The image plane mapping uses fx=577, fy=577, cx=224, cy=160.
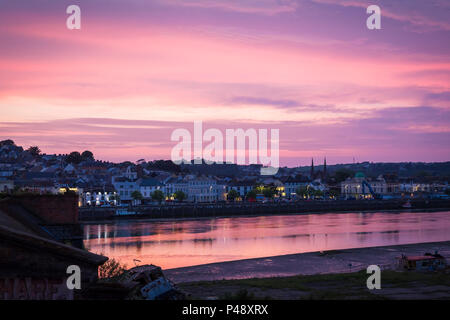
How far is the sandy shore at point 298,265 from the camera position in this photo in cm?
3454

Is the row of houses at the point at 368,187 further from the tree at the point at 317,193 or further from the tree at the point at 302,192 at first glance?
the tree at the point at 302,192

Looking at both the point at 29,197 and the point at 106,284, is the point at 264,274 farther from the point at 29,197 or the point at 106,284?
the point at 106,284

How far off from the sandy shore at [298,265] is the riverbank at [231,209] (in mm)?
53322

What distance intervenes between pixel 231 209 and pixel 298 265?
67.1 metres

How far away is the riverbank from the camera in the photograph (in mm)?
92938

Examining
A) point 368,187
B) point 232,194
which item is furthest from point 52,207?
point 368,187

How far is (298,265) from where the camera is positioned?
38.2 m

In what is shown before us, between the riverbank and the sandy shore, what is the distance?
5332cm

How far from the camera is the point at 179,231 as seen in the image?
224 feet

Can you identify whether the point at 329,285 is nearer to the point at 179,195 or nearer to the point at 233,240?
the point at 233,240

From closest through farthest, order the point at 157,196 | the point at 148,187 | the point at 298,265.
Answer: the point at 298,265 → the point at 157,196 → the point at 148,187
